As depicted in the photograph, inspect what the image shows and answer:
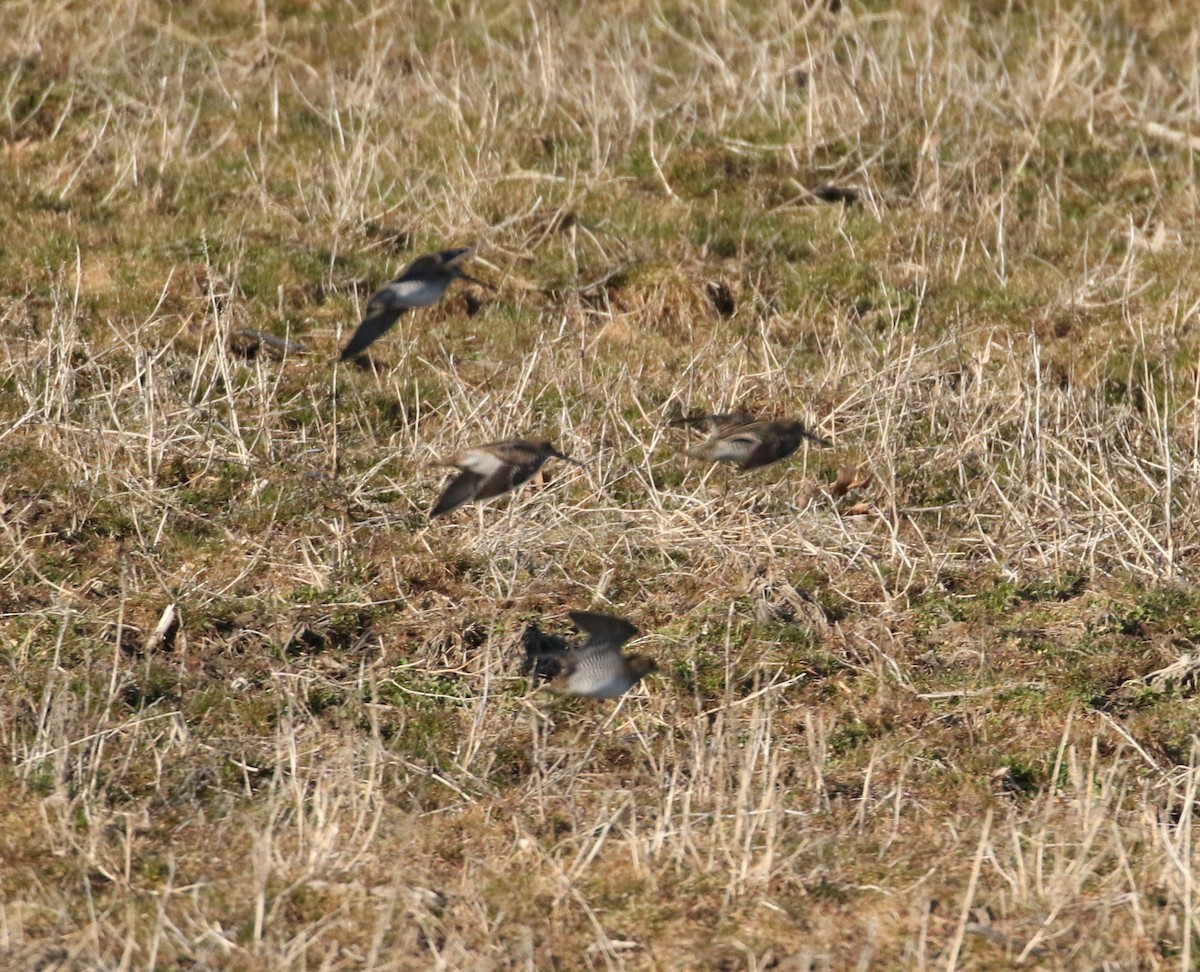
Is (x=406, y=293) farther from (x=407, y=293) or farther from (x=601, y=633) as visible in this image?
(x=601, y=633)

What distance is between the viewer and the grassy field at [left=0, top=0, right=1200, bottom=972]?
16.7 feet

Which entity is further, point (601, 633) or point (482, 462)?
point (482, 462)

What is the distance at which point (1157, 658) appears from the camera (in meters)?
6.59

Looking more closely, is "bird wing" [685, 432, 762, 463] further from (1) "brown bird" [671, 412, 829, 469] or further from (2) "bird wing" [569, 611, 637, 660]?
(2) "bird wing" [569, 611, 637, 660]

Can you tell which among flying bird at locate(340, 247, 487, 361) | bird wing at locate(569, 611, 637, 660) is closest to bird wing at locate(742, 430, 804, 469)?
bird wing at locate(569, 611, 637, 660)

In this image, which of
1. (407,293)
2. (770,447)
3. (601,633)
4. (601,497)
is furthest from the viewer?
(601,497)

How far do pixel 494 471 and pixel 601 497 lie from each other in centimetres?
166

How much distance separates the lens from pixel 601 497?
7430 mm

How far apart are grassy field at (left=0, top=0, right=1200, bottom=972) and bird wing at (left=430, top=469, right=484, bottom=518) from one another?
2.37 feet

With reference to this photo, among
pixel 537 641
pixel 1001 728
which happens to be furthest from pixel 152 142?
pixel 1001 728

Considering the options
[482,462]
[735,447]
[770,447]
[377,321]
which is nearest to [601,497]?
[735,447]

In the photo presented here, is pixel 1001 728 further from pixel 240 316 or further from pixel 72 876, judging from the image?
pixel 240 316

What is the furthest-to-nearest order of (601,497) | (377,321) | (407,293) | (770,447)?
(601,497) < (770,447) < (377,321) < (407,293)

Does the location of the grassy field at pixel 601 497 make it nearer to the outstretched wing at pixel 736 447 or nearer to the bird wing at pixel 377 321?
the outstretched wing at pixel 736 447
